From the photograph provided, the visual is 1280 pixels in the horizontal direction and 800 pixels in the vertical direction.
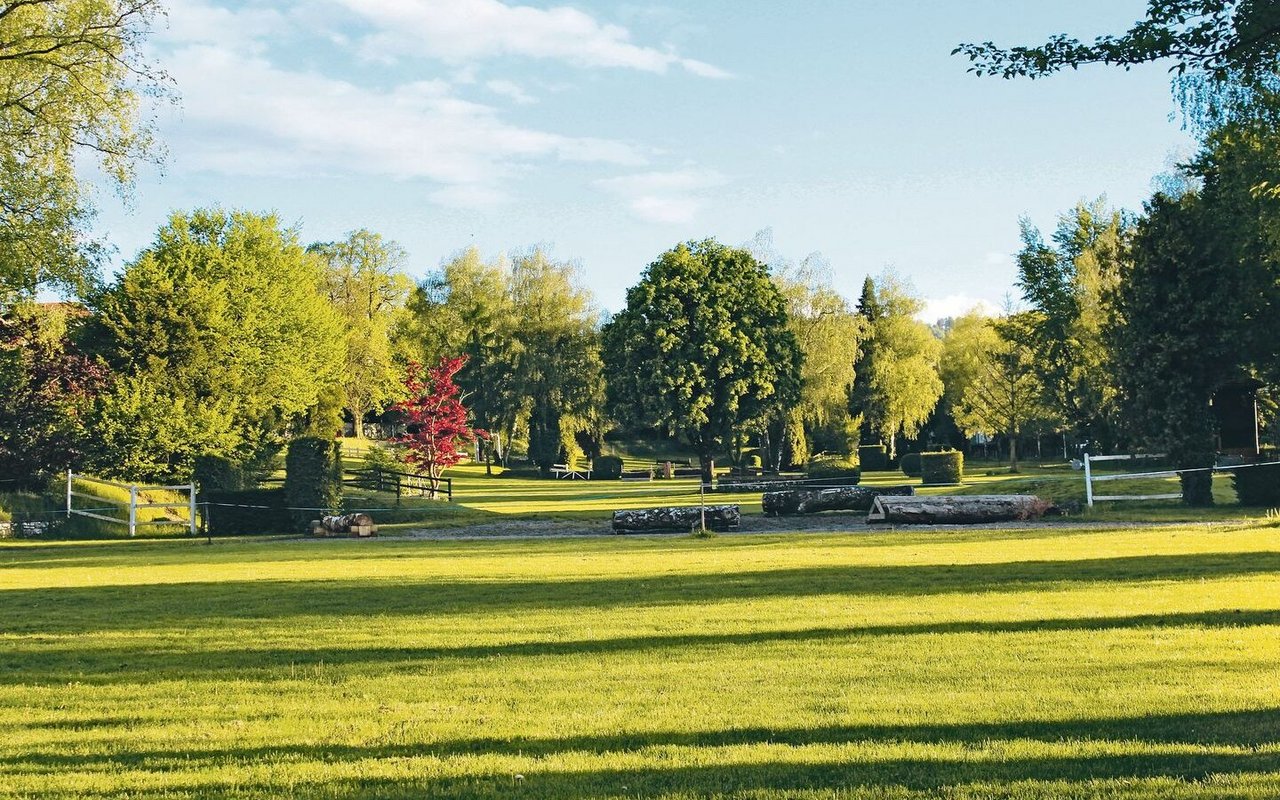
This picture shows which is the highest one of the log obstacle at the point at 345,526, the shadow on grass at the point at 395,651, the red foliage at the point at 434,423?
the red foliage at the point at 434,423

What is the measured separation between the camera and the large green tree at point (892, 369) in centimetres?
7712

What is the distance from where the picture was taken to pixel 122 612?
517 inches

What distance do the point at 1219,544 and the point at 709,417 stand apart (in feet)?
128

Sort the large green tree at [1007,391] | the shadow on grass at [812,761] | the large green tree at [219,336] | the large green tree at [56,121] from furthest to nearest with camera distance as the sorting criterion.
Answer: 1. the large green tree at [1007,391]
2. the large green tree at [219,336]
3. the large green tree at [56,121]
4. the shadow on grass at [812,761]

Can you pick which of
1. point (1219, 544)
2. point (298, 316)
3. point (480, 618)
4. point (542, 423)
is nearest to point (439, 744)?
point (480, 618)

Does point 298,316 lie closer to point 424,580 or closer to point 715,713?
point 424,580

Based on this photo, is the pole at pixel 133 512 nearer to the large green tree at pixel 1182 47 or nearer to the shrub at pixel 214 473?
the shrub at pixel 214 473

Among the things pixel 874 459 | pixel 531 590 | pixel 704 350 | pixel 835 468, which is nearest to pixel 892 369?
pixel 874 459

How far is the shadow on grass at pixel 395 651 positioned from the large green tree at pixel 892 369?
210 ft

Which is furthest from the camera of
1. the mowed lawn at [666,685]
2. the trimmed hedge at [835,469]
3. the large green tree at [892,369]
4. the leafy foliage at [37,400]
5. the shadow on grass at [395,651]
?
→ the large green tree at [892,369]

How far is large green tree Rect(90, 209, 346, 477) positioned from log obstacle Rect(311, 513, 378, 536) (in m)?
11.8

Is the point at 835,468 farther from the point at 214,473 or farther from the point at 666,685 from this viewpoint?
the point at 666,685

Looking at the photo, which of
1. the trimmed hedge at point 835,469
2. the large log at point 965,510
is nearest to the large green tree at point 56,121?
the large log at point 965,510

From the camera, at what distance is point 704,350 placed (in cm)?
5544
